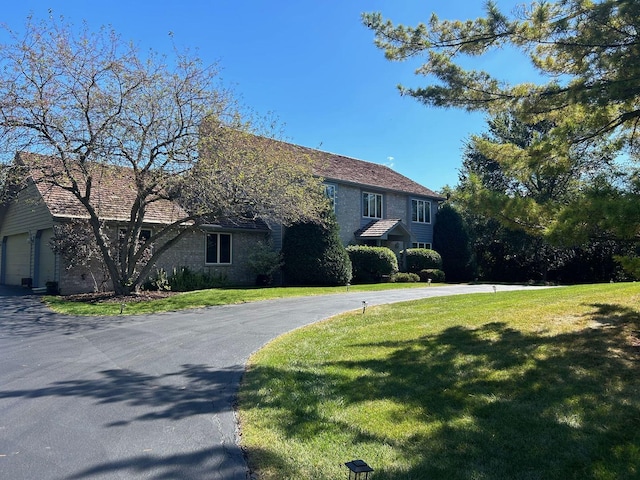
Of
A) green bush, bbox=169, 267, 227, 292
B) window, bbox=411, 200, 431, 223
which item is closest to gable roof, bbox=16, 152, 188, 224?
green bush, bbox=169, 267, 227, 292

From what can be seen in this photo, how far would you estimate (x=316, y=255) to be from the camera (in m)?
22.3

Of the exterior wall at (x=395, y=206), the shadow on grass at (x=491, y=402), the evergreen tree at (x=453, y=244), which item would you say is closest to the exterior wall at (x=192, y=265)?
the exterior wall at (x=395, y=206)

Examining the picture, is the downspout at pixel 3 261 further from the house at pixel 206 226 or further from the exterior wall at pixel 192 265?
the exterior wall at pixel 192 265

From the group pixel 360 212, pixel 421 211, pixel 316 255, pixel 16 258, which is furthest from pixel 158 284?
pixel 421 211

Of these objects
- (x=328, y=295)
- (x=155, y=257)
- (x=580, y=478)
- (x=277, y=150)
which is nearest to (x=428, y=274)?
(x=328, y=295)

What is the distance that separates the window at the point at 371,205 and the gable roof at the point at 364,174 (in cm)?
74

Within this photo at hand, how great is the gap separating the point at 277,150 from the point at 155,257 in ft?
19.4

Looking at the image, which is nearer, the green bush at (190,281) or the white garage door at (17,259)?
the green bush at (190,281)

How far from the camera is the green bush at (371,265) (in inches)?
993

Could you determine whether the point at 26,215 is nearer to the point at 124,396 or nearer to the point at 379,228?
the point at 379,228

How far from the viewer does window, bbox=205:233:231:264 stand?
22484 mm

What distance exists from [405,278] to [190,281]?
1182 cm

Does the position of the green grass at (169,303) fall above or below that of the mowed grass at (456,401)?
above

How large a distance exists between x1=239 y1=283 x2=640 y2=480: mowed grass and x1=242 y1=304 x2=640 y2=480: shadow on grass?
0.01 meters
